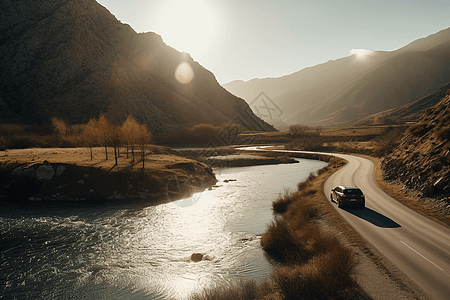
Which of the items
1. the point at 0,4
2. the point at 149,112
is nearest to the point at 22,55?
the point at 0,4

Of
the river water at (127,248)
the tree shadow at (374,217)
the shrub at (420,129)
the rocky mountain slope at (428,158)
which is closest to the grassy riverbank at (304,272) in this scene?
the river water at (127,248)

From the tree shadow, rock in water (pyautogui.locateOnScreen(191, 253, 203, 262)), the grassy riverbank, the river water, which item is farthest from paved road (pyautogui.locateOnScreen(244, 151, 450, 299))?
rock in water (pyautogui.locateOnScreen(191, 253, 203, 262))

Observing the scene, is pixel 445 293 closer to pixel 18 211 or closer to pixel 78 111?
pixel 18 211

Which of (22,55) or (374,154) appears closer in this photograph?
(374,154)

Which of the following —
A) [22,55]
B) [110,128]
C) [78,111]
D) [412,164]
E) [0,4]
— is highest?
[0,4]

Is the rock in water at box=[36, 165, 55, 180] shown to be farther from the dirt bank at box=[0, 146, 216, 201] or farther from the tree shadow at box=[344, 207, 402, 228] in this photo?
the tree shadow at box=[344, 207, 402, 228]

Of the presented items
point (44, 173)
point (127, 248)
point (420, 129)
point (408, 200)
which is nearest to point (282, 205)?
point (408, 200)

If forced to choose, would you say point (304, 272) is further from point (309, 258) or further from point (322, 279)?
point (309, 258)
